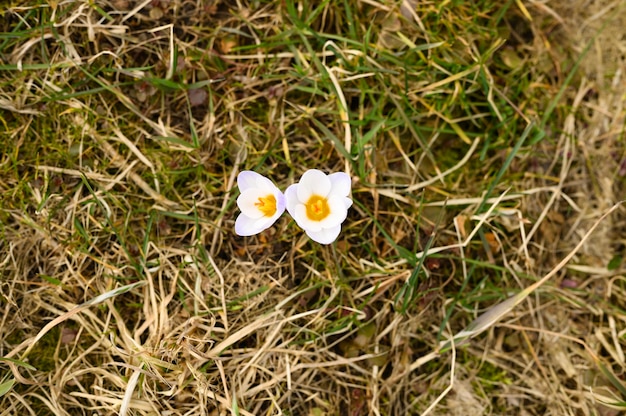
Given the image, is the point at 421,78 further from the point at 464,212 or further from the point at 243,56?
the point at 243,56

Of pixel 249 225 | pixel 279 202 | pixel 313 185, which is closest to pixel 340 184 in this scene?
pixel 313 185

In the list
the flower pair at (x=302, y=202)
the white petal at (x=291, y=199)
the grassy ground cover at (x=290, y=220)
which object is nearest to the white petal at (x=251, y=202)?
the flower pair at (x=302, y=202)

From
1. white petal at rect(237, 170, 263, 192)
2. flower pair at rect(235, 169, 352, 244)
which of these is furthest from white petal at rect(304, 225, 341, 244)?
white petal at rect(237, 170, 263, 192)

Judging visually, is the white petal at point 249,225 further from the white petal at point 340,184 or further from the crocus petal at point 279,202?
the white petal at point 340,184

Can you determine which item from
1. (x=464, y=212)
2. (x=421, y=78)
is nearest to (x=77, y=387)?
(x=464, y=212)

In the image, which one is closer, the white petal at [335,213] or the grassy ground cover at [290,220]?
the white petal at [335,213]

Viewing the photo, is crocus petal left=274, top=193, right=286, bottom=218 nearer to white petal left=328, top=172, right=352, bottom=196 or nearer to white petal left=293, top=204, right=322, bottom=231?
white petal left=293, top=204, right=322, bottom=231
